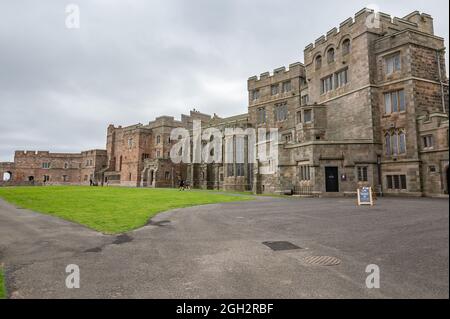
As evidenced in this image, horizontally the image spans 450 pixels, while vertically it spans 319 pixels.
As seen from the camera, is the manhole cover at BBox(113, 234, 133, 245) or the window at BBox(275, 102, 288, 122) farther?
the window at BBox(275, 102, 288, 122)

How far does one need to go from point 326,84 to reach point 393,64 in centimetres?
778

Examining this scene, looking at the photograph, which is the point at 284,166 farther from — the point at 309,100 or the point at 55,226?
the point at 55,226

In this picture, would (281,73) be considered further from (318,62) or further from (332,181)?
(332,181)

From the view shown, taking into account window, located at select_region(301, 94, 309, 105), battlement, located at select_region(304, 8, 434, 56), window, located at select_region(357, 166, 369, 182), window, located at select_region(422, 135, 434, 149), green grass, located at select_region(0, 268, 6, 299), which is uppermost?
battlement, located at select_region(304, 8, 434, 56)

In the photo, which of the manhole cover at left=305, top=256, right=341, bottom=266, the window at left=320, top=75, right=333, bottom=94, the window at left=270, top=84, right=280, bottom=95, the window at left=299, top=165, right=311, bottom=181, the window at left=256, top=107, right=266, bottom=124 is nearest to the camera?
the manhole cover at left=305, top=256, right=341, bottom=266

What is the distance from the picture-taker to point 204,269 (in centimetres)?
522

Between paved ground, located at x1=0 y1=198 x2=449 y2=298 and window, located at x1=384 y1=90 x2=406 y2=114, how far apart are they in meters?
18.1

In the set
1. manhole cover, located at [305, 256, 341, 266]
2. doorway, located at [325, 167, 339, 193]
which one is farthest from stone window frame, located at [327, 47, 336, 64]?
manhole cover, located at [305, 256, 341, 266]

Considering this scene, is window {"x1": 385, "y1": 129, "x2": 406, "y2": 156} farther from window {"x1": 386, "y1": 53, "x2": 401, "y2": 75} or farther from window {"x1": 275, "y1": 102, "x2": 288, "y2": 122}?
window {"x1": 275, "y1": 102, "x2": 288, "y2": 122}

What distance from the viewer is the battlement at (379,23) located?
26.7 m

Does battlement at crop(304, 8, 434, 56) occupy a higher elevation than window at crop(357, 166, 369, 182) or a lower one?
higher

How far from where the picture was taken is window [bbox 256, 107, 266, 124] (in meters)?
42.8

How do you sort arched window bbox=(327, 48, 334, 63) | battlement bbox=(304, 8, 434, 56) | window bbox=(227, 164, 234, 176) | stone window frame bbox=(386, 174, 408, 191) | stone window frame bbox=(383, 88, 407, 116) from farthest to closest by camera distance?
window bbox=(227, 164, 234, 176)
arched window bbox=(327, 48, 334, 63)
battlement bbox=(304, 8, 434, 56)
stone window frame bbox=(383, 88, 407, 116)
stone window frame bbox=(386, 174, 408, 191)

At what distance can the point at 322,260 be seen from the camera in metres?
5.75
